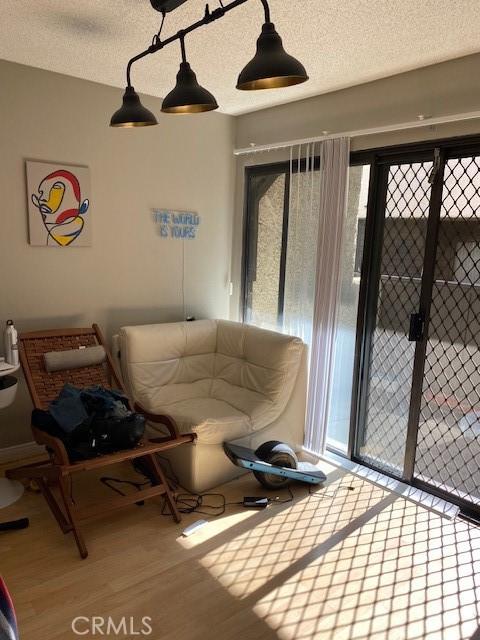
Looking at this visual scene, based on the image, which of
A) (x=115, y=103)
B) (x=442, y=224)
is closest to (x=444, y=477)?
(x=442, y=224)

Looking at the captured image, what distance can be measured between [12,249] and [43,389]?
Answer: 3.21ft

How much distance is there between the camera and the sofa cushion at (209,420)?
2.95 metres

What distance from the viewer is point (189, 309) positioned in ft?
13.9

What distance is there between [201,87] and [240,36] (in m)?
0.51

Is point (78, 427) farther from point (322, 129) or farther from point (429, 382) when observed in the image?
point (322, 129)

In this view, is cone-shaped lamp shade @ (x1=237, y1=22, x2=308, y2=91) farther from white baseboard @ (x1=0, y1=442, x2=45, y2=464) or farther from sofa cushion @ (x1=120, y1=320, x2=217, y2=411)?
white baseboard @ (x1=0, y1=442, x2=45, y2=464)

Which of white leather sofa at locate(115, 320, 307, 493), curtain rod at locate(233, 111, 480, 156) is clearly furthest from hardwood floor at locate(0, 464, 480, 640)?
curtain rod at locate(233, 111, 480, 156)

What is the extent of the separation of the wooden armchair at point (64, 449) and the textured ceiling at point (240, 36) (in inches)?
68.7

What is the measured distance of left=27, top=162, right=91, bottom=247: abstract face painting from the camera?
328 centimetres

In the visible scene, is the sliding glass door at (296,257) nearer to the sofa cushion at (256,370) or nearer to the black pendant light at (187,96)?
the sofa cushion at (256,370)

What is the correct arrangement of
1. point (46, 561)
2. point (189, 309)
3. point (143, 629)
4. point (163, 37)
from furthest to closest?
point (189, 309), point (163, 37), point (46, 561), point (143, 629)

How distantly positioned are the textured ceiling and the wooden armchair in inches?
68.7

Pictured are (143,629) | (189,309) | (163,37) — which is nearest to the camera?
(143,629)

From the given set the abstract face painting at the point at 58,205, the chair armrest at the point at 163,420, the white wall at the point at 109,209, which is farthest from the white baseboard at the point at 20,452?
the abstract face painting at the point at 58,205
